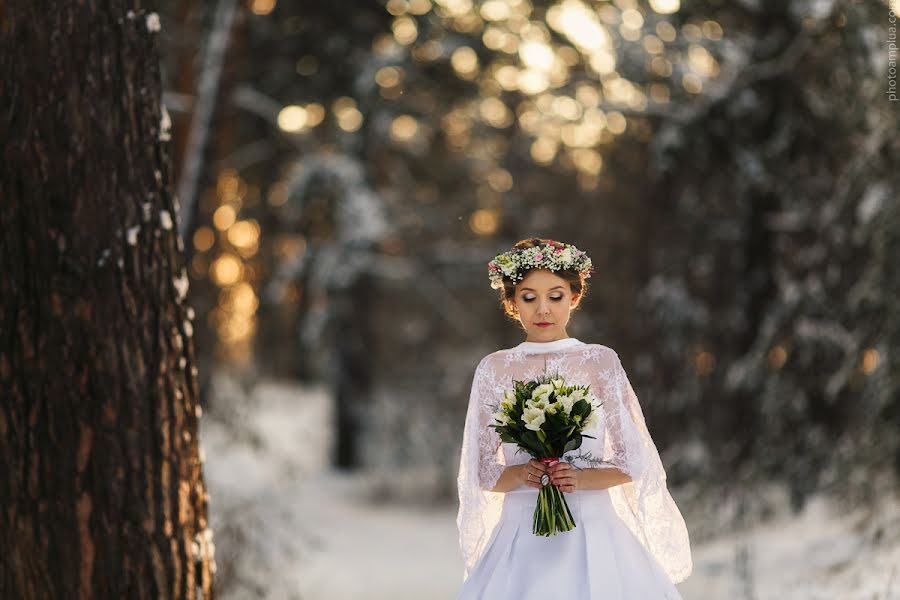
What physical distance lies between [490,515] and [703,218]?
1090 centimetres

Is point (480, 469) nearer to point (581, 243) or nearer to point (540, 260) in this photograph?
point (540, 260)

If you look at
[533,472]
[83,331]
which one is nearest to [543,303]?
[533,472]

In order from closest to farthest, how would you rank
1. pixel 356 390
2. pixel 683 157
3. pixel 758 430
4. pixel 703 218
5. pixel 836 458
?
pixel 836 458
pixel 758 430
pixel 683 157
pixel 703 218
pixel 356 390

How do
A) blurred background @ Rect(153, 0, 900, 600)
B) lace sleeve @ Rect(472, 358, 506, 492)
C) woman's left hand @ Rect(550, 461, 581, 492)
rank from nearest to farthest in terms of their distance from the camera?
woman's left hand @ Rect(550, 461, 581, 492), lace sleeve @ Rect(472, 358, 506, 492), blurred background @ Rect(153, 0, 900, 600)

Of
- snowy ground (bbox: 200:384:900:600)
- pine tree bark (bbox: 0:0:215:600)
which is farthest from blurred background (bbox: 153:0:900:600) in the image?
Answer: pine tree bark (bbox: 0:0:215:600)

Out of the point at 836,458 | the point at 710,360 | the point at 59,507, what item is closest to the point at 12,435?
the point at 59,507

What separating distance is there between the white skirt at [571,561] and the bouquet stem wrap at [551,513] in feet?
0.32

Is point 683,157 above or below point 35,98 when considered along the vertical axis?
above

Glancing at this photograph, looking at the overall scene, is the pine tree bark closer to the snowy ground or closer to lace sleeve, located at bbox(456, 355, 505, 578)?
lace sleeve, located at bbox(456, 355, 505, 578)

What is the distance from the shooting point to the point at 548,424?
12.2 ft

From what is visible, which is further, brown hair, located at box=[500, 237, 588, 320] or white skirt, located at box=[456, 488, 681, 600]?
brown hair, located at box=[500, 237, 588, 320]

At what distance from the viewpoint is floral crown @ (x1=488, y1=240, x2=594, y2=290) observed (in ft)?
13.1

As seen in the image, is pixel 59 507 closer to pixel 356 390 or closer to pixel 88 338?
pixel 88 338

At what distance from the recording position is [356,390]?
60.2 feet
